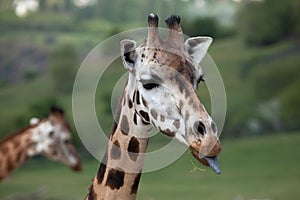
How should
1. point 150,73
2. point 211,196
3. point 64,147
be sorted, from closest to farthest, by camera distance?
point 150,73 → point 64,147 → point 211,196

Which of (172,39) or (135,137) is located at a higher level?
(172,39)

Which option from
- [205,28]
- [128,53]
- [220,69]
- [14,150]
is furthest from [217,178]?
[128,53]

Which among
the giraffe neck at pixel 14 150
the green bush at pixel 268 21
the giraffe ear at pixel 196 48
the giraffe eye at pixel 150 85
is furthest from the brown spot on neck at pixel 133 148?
the green bush at pixel 268 21

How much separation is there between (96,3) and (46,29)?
2.46ft

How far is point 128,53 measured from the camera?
8.27 ft

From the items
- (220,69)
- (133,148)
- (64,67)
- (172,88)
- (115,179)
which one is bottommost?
(220,69)

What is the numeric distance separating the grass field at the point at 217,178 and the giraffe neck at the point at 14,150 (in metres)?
2.15

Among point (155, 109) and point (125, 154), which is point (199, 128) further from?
point (125, 154)

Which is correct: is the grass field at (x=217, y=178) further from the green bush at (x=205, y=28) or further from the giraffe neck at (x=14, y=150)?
the giraffe neck at (x=14, y=150)

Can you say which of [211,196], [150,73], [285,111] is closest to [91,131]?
[150,73]

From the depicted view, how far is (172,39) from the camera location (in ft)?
8.30

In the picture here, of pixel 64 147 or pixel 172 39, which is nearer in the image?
pixel 172 39

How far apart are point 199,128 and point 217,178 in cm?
588

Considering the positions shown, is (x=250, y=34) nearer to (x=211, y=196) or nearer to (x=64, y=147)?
(x=211, y=196)
